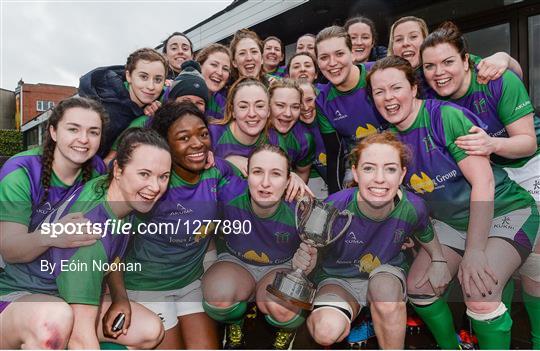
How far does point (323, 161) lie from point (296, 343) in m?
0.80

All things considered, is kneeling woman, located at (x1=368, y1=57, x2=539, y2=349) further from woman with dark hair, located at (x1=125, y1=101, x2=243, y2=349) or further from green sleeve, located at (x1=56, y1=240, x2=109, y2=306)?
green sleeve, located at (x1=56, y1=240, x2=109, y2=306)

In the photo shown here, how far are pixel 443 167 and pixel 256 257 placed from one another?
824 millimetres

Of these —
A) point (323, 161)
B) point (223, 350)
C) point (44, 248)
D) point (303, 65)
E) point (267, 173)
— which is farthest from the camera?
point (303, 65)

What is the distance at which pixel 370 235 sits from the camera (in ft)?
5.74

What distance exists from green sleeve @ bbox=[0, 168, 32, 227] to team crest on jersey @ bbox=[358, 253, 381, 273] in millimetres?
1264

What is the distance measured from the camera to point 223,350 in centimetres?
183

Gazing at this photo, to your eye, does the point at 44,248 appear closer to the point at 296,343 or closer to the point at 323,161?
the point at 296,343

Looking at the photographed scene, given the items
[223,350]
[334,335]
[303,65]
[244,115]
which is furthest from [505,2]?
[223,350]

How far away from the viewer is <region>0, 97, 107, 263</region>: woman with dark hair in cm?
156

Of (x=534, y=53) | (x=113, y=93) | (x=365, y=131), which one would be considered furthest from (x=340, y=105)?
(x=534, y=53)

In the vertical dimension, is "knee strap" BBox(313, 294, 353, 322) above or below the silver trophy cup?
below

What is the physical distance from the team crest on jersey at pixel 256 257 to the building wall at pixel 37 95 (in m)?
0.94

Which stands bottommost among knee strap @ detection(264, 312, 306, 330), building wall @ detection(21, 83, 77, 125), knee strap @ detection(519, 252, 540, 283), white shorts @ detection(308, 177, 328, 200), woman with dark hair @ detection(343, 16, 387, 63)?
knee strap @ detection(264, 312, 306, 330)

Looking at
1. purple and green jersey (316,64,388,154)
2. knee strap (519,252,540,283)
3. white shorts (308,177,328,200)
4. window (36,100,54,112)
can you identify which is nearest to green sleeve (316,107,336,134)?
purple and green jersey (316,64,388,154)
